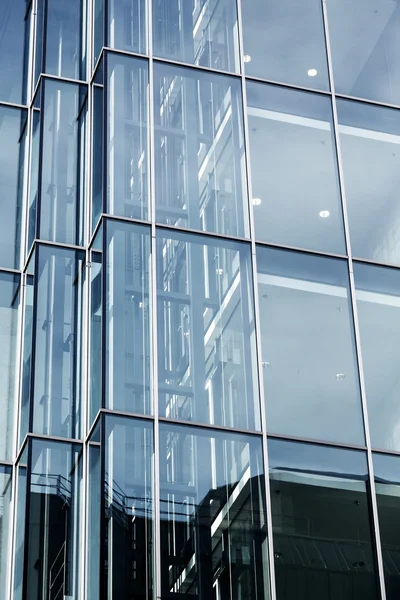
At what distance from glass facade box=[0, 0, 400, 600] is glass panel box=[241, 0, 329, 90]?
1.5 inches

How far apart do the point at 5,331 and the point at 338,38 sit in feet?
24.4

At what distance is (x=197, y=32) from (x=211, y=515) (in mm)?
8253

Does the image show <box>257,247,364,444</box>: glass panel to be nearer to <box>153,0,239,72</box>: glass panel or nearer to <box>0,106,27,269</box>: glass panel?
<box>153,0,239,72</box>: glass panel

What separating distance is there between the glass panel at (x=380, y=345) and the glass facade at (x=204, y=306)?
0.03 meters

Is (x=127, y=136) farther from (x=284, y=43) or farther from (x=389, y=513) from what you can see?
(x=389, y=513)

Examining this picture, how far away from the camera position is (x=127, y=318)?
55.5 feet

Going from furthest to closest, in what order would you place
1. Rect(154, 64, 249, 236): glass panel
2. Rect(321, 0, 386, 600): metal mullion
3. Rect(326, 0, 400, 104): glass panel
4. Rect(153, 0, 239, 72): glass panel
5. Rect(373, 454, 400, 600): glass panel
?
Rect(326, 0, 400, 104): glass panel → Rect(153, 0, 239, 72): glass panel → Rect(154, 64, 249, 236): glass panel → Rect(321, 0, 386, 600): metal mullion → Rect(373, 454, 400, 600): glass panel

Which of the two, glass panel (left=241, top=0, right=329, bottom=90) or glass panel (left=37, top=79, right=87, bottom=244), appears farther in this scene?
glass panel (left=241, top=0, right=329, bottom=90)

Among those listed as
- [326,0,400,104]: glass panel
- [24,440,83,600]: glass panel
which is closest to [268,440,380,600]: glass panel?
[24,440,83,600]: glass panel

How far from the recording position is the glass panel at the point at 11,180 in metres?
21.2

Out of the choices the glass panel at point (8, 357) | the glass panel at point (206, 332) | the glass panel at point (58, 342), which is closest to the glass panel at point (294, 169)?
the glass panel at point (206, 332)

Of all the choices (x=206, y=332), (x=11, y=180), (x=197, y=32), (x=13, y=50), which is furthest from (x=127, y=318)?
(x=13, y=50)

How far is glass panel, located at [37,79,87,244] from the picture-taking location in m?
19.5

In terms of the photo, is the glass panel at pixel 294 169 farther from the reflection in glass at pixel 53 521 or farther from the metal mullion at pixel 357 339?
the reflection in glass at pixel 53 521
